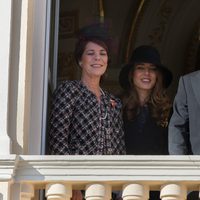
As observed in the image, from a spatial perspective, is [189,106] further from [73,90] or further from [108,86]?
[108,86]

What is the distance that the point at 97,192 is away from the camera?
28.1 feet

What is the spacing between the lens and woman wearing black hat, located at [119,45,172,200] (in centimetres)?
948

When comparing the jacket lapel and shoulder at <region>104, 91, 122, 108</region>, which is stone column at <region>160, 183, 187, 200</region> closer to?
the jacket lapel

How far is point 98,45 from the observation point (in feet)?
30.8

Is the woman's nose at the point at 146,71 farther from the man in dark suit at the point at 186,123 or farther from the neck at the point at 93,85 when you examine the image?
the man in dark suit at the point at 186,123

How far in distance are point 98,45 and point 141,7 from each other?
4.04m

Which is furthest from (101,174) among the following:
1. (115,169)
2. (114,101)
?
(114,101)

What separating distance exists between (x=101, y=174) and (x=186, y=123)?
2.60 feet

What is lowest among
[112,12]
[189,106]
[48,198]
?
[48,198]

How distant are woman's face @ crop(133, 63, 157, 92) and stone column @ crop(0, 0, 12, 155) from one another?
1156mm

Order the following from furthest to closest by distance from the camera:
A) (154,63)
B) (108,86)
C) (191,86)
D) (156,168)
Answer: (108,86) → (154,63) → (191,86) → (156,168)

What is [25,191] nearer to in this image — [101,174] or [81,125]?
[101,174]

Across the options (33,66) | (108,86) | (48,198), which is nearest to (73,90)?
(33,66)

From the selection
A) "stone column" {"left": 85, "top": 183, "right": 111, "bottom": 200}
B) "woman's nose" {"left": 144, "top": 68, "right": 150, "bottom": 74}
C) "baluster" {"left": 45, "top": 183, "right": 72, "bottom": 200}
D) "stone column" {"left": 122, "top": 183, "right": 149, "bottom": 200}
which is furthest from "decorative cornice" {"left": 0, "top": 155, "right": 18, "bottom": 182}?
"woman's nose" {"left": 144, "top": 68, "right": 150, "bottom": 74}
